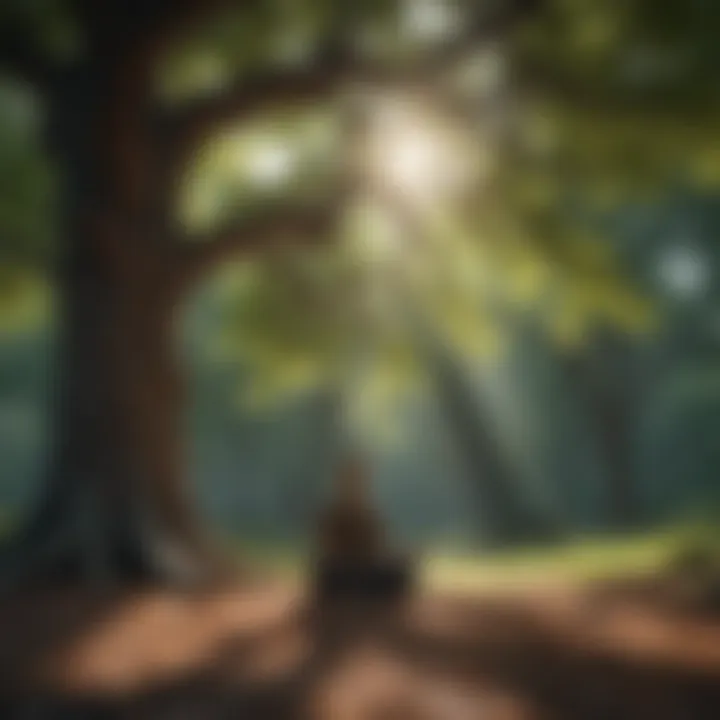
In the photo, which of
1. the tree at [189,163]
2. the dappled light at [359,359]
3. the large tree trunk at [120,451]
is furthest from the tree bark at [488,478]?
the large tree trunk at [120,451]

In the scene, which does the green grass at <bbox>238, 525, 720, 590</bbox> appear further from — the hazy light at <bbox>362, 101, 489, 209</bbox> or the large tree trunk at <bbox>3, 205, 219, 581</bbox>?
the hazy light at <bbox>362, 101, 489, 209</bbox>

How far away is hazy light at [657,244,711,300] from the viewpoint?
1.02 m

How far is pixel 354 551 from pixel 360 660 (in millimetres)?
91

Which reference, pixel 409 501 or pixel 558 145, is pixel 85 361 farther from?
pixel 558 145

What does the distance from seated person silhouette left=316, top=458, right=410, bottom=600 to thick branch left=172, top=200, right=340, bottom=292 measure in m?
0.21

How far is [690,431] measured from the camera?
100cm

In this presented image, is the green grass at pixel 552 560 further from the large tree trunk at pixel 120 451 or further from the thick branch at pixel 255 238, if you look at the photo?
the thick branch at pixel 255 238

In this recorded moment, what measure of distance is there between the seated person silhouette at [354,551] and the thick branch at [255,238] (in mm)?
209

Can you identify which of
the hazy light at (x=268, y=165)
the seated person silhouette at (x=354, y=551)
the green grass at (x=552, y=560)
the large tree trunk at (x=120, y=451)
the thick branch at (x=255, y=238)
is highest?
the hazy light at (x=268, y=165)

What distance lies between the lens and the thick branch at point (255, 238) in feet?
3.41

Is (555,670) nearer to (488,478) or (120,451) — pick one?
(488,478)

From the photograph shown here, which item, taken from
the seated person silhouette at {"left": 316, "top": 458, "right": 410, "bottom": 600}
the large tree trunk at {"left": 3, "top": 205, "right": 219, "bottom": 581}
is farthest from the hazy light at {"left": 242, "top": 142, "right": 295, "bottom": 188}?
the seated person silhouette at {"left": 316, "top": 458, "right": 410, "bottom": 600}

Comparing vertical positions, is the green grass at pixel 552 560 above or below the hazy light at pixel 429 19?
below

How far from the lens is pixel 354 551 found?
992 mm
